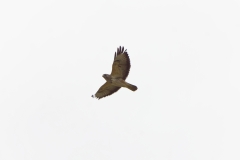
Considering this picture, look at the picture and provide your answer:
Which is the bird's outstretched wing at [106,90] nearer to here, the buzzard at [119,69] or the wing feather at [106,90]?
the wing feather at [106,90]

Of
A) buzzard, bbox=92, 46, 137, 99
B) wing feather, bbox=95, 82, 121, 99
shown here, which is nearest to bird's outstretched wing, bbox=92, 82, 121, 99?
wing feather, bbox=95, 82, 121, 99

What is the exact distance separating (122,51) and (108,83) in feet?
5.94

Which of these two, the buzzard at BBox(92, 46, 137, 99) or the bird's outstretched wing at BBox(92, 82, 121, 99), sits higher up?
the buzzard at BBox(92, 46, 137, 99)

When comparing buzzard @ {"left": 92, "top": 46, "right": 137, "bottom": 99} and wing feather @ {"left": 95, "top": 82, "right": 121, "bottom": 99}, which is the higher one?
buzzard @ {"left": 92, "top": 46, "right": 137, "bottom": 99}

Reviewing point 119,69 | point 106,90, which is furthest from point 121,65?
point 106,90

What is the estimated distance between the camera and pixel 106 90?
27672mm

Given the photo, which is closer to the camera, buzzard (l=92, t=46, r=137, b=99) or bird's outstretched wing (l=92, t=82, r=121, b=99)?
buzzard (l=92, t=46, r=137, b=99)

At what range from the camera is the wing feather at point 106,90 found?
2727 cm

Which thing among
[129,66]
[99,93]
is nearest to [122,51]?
[129,66]

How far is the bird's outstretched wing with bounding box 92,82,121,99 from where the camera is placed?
27.3m

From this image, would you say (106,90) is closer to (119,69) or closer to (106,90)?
(106,90)

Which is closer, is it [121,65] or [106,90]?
[121,65]

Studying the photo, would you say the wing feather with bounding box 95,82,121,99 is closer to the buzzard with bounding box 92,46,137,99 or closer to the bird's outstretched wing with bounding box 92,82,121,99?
the bird's outstretched wing with bounding box 92,82,121,99

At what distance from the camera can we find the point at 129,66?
87.5 feet
